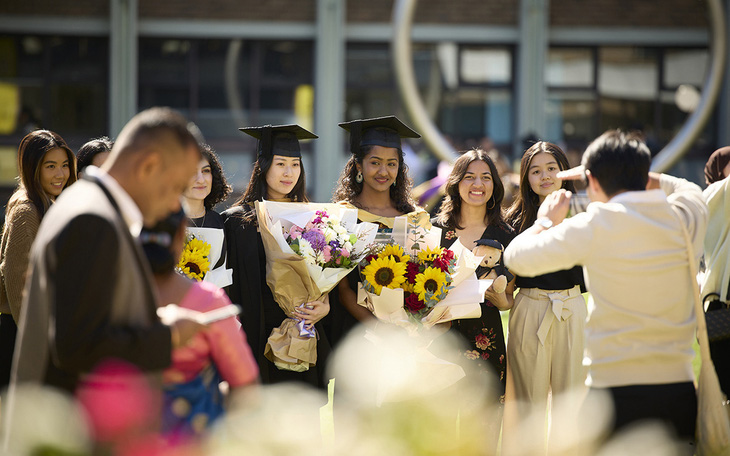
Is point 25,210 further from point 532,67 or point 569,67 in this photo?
point 569,67

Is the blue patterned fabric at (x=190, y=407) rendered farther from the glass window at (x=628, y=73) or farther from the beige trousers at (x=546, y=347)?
the glass window at (x=628, y=73)

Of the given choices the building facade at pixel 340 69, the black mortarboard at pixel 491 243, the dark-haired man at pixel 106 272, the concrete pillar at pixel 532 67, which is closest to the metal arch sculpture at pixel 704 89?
the building facade at pixel 340 69

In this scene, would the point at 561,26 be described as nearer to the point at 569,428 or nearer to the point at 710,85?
the point at 710,85

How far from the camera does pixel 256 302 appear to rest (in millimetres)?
4164

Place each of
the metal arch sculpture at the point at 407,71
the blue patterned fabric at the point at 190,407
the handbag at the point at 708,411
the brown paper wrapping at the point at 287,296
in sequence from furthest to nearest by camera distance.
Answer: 1. the metal arch sculpture at the point at 407,71
2. the brown paper wrapping at the point at 287,296
3. the handbag at the point at 708,411
4. the blue patterned fabric at the point at 190,407

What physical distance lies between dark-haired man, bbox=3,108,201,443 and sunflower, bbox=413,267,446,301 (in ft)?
6.18

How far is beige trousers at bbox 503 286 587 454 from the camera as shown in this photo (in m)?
4.11

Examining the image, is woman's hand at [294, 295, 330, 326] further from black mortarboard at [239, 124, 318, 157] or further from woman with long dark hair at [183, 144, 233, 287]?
black mortarboard at [239, 124, 318, 157]

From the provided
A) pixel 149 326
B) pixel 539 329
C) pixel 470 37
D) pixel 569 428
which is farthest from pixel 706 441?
pixel 470 37

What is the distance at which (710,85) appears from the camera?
12555 millimetres

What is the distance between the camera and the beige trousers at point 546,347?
4105 millimetres

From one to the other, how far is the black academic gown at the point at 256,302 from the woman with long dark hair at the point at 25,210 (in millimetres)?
1048

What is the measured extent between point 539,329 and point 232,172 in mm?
10567

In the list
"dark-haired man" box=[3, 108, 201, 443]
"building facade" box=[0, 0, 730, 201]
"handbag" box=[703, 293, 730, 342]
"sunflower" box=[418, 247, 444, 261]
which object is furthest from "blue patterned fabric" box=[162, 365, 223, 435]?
"building facade" box=[0, 0, 730, 201]
